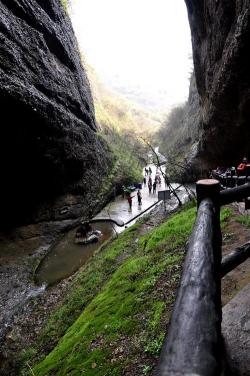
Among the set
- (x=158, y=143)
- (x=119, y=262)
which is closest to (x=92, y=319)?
(x=119, y=262)

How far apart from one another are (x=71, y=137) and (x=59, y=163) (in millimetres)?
2739

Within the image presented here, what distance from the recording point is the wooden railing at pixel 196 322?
3.14 ft

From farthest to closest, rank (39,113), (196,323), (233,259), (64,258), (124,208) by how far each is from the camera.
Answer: (124,208) < (39,113) < (64,258) < (233,259) < (196,323)

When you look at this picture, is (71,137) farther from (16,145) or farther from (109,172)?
(109,172)

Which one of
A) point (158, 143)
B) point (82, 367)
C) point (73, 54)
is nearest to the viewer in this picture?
point (82, 367)

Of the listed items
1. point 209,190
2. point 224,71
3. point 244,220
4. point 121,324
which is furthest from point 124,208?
point 209,190

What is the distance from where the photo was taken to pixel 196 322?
114 centimetres

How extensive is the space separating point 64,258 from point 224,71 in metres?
14.0

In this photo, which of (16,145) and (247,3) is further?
(16,145)

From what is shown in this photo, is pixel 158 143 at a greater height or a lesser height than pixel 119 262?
greater

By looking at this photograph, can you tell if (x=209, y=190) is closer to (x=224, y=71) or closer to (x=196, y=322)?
(x=196, y=322)

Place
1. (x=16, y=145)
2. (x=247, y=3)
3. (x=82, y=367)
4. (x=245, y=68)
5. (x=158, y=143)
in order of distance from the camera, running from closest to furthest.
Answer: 1. (x=82, y=367)
2. (x=247, y=3)
3. (x=245, y=68)
4. (x=16, y=145)
5. (x=158, y=143)

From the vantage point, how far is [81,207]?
27.5 meters

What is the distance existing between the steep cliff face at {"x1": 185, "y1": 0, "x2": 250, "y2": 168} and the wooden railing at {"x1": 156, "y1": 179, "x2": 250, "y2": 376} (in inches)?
A: 558
